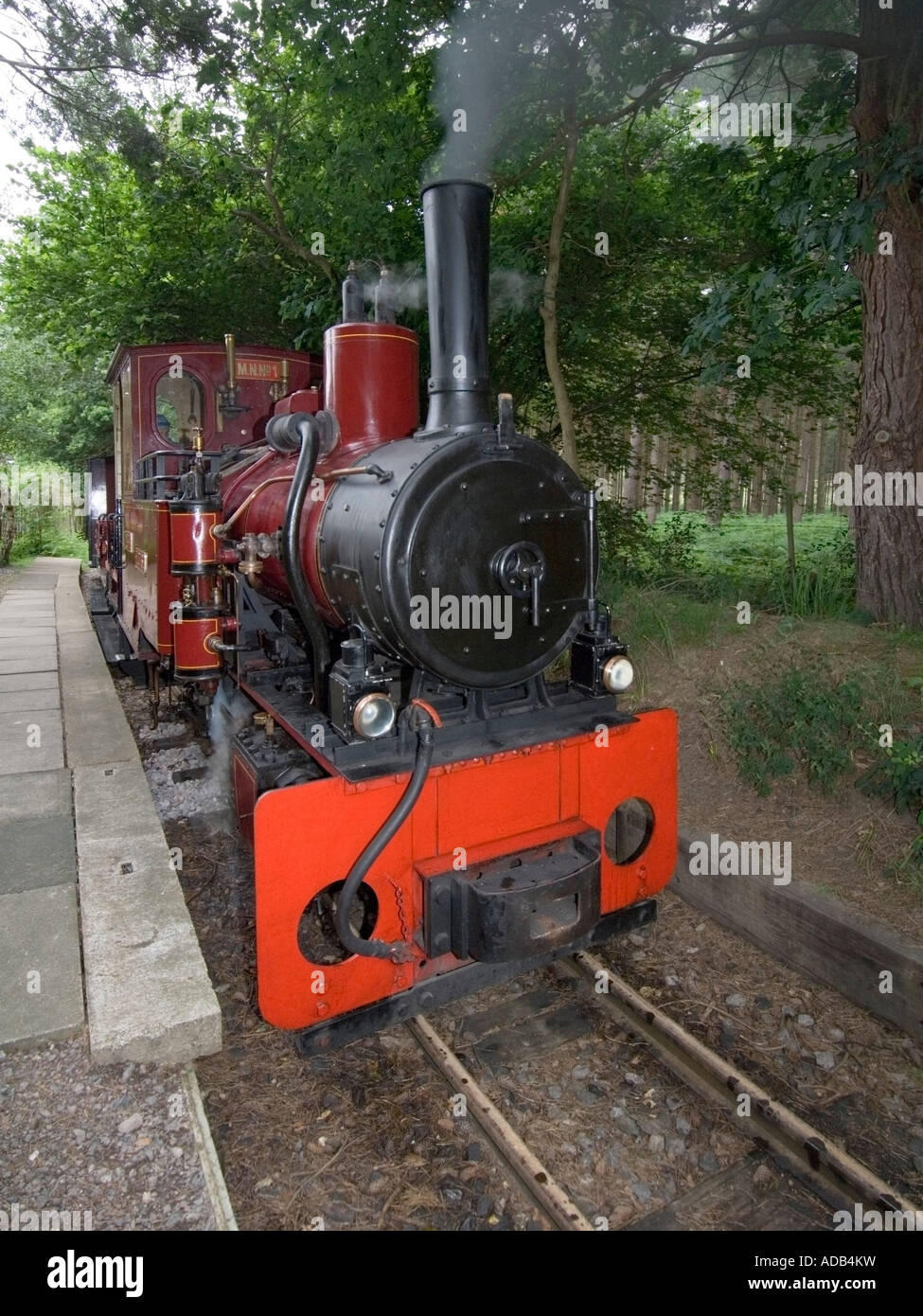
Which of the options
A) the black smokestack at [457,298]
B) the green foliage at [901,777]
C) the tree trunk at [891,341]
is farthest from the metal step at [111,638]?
the tree trunk at [891,341]

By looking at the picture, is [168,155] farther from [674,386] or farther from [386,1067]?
[386,1067]

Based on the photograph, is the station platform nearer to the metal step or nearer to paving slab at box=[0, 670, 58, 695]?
paving slab at box=[0, 670, 58, 695]

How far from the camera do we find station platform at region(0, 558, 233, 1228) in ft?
8.18

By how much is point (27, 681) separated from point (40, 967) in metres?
5.27

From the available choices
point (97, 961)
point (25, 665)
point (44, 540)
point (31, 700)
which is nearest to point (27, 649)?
point (25, 665)

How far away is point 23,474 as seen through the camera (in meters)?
36.5

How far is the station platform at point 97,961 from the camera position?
2.49 meters

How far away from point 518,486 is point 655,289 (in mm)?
6420

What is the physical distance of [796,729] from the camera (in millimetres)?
4371

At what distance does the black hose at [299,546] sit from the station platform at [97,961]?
1165 mm

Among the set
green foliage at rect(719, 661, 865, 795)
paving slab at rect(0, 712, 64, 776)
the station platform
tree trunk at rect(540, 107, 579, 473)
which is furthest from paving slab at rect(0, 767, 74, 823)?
tree trunk at rect(540, 107, 579, 473)

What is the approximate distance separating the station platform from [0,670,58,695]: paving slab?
2063 millimetres

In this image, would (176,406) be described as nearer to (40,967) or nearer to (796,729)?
(40,967)
